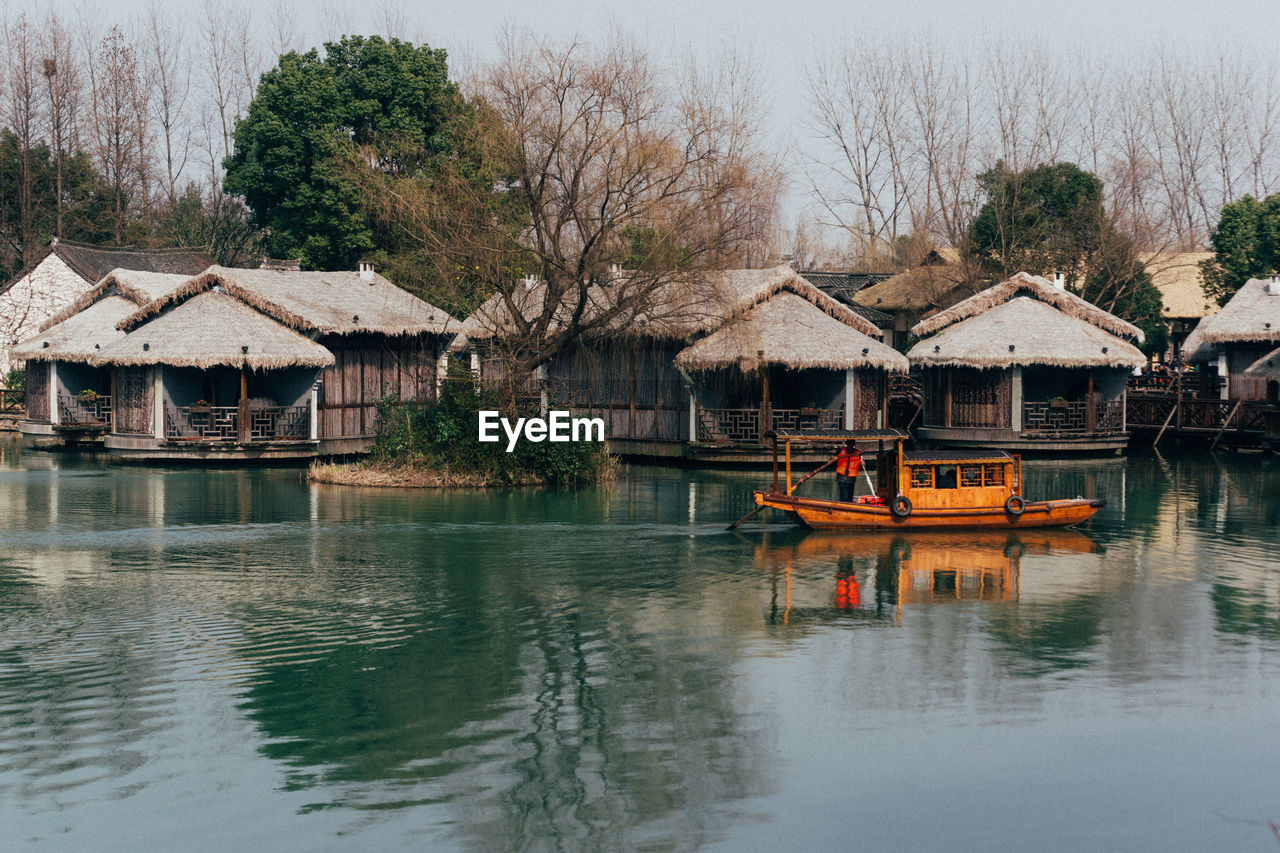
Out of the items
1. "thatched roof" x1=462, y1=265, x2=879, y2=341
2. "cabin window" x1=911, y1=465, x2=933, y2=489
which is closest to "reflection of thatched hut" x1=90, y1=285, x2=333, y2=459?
"thatched roof" x1=462, y1=265, x2=879, y2=341

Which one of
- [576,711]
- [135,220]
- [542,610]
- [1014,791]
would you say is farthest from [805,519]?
[135,220]

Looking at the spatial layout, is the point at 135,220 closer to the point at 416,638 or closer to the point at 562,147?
the point at 562,147

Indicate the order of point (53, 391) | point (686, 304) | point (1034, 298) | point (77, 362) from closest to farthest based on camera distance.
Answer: point (686, 304), point (77, 362), point (53, 391), point (1034, 298)

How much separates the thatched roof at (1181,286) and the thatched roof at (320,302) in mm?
36707

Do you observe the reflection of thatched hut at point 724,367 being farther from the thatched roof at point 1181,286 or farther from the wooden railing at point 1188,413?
the thatched roof at point 1181,286

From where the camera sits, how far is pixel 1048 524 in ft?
81.3

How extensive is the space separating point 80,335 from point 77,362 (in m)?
0.98

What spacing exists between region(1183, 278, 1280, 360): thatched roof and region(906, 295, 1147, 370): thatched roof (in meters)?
3.45

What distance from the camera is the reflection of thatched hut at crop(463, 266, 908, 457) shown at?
115 ft

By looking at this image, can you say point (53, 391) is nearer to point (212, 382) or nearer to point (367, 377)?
point (212, 382)

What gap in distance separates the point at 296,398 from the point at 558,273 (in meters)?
9.73

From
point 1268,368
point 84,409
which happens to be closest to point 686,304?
point 1268,368

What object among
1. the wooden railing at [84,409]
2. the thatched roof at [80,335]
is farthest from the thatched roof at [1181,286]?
the wooden railing at [84,409]

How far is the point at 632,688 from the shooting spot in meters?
14.0
